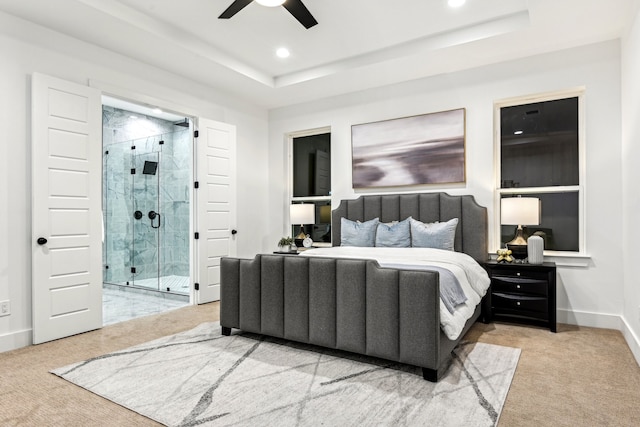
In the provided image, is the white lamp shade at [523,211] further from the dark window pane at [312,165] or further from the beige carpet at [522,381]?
Answer: the dark window pane at [312,165]

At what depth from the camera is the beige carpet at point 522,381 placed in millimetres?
1980

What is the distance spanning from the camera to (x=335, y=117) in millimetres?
5367

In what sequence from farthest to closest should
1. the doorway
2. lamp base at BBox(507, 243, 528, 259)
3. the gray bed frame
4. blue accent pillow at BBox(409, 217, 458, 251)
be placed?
the doorway, blue accent pillow at BBox(409, 217, 458, 251), lamp base at BBox(507, 243, 528, 259), the gray bed frame

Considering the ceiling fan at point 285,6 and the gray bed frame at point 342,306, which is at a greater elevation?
the ceiling fan at point 285,6

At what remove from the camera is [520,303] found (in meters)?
3.64

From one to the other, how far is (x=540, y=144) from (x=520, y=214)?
3.01 ft

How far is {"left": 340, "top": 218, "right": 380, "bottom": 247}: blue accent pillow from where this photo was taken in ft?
14.7

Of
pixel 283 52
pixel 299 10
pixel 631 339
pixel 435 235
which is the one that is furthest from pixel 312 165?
pixel 631 339

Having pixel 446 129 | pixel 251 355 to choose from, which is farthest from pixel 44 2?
pixel 446 129

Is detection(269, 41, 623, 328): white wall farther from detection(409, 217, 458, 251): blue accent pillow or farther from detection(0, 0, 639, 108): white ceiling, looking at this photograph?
detection(409, 217, 458, 251): blue accent pillow

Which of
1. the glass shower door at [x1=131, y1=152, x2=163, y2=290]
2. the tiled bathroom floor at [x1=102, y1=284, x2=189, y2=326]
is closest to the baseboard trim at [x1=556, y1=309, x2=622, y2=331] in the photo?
the tiled bathroom floor at [x1=102, y1=284, x2=189, y2=326]

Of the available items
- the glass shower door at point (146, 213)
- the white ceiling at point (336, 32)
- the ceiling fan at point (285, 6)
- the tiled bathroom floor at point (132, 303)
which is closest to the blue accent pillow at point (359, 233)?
the white ceiling at point (336, 32)

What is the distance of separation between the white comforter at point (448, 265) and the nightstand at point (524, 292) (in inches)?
6.8

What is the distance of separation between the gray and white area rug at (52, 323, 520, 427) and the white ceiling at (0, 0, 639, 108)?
9.28 feet
